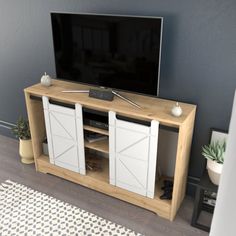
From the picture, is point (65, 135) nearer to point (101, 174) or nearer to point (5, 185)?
point (101, 174)

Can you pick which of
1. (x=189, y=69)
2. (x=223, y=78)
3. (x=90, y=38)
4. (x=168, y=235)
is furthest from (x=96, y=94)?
(x=168, y=235)

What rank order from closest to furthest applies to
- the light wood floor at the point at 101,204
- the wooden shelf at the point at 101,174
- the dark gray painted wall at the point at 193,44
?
the dark gray painted wall at the point at 193,44, the light wood floor at the point at 101,204, the wooden shelf at the point at 101,174

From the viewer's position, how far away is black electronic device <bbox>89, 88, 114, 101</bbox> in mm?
2144

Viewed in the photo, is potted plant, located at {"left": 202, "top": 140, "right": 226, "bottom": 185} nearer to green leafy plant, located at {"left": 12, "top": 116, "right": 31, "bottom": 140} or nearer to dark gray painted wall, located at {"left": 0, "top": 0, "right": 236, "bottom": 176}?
dark gray painted wall, located at {"left": 0, "top": 0, "right": 236, "bottom": 176}

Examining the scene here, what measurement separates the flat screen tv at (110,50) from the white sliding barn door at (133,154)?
281mm

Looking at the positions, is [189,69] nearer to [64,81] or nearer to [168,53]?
[168,53]

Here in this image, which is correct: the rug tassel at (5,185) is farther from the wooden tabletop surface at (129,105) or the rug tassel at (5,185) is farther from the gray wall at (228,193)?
the gray wall at (228,193)

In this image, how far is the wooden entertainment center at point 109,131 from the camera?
1944 mm

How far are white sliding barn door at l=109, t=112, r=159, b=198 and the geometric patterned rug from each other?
0.34m

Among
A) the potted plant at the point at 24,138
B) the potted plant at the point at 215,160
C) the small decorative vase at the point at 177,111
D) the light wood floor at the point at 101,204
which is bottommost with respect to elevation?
the light wood floor at the point at 101,204

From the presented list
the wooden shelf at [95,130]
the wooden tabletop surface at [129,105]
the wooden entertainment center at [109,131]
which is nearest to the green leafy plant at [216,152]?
the wooden entertainment center at [109,131]

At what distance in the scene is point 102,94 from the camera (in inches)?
85.2

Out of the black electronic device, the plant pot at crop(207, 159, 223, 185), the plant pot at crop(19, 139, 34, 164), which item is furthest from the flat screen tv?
the plant pot at crop(19, 139, 34, 164)

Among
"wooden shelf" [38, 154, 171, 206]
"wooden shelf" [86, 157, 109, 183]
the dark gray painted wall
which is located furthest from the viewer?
"wooden shelf" [86, 157, 109, 183]
